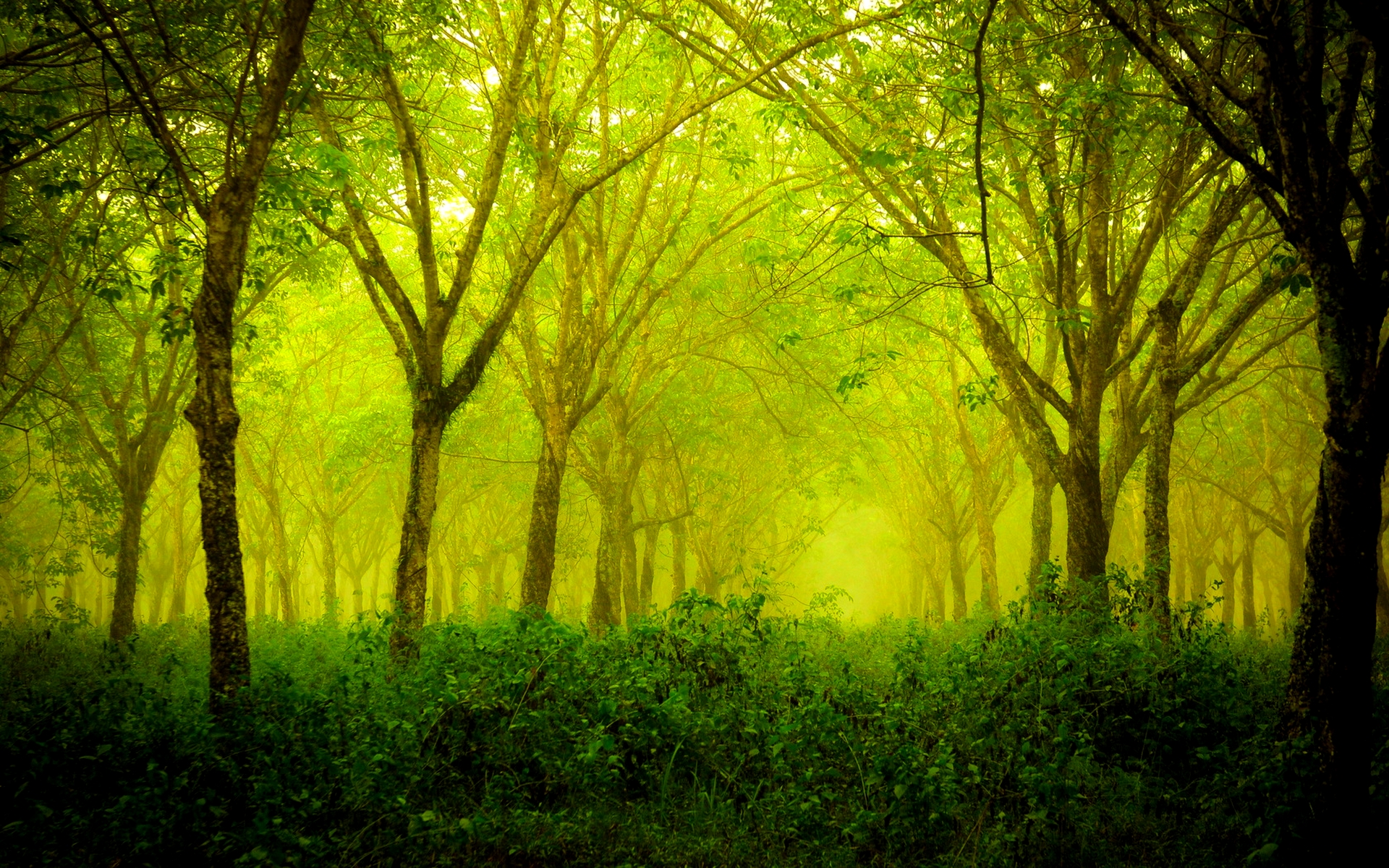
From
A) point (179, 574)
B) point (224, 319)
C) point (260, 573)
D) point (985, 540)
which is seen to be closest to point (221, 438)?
point (224, 319)

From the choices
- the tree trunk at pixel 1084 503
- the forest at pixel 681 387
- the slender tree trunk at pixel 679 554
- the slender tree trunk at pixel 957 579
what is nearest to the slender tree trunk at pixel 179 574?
the forest at pixel 681 387

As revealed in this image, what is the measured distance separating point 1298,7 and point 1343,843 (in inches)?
271

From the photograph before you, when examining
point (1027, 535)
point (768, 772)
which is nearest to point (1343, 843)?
point (768, 772)

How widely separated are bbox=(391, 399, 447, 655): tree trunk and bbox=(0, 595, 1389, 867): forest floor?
1148 mm

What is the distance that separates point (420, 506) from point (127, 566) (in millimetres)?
10385

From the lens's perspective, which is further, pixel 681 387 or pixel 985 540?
pixel 985 540

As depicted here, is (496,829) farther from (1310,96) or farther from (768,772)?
(1310,96)

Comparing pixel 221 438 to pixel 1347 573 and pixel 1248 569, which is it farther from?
pixel 1248 569

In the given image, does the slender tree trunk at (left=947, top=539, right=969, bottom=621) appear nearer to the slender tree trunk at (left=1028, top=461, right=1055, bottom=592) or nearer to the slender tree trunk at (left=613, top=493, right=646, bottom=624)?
the slender tree trunk at (left=1028, top=461, right=1055, bottom=592)

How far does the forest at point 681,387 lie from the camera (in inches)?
A: 224

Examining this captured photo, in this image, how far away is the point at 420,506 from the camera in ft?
32.3

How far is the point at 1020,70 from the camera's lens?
9852 millimetres

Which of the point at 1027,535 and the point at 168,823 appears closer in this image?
the point at 168,823

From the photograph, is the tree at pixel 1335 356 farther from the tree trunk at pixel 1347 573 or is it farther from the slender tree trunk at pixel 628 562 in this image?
the slender tree trunk at pixel 628 562
